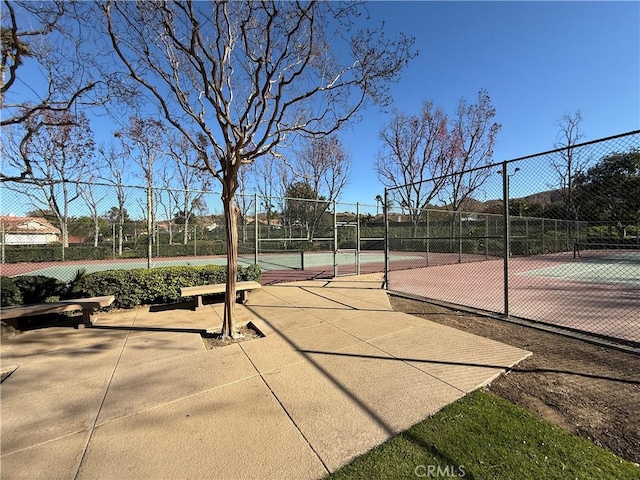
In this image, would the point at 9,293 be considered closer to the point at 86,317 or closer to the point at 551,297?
the point at 86,317

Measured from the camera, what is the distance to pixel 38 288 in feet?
17.5

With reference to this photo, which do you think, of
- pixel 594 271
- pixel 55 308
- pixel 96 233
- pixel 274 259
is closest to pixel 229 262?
pixel 55 308

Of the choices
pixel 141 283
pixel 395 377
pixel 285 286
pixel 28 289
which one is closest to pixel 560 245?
pixel 285 286

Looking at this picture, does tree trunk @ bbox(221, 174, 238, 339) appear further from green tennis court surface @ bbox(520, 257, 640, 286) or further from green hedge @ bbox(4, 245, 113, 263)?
green tennis court surface @ bbox(520, 257, 640, 286)

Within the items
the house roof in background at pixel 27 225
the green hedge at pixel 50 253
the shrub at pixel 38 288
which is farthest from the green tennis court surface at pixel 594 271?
the green hedge at pixel 50 253

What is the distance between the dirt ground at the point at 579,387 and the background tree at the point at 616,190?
Answer: 8.60 ft

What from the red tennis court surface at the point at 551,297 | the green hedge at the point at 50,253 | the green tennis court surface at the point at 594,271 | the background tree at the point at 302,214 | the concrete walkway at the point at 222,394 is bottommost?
the green tennis court surface at the point at 594,271

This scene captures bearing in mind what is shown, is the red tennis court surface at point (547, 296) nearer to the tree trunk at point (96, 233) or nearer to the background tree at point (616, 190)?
the tree trunk at point (96, 233)

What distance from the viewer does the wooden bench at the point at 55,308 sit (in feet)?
14.0

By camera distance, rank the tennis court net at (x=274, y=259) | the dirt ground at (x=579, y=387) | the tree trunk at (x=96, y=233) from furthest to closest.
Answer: the tennis court net at (x=274, y=259)
the tree trunk at (x=96, y=233)
the dirt ground at (x=579, y=387)

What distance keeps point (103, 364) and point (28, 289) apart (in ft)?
10.7

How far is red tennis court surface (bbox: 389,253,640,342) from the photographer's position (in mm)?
4871

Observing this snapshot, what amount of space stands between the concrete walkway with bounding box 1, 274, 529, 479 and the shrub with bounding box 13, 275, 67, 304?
109 cm

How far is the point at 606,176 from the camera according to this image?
21.6 ft
